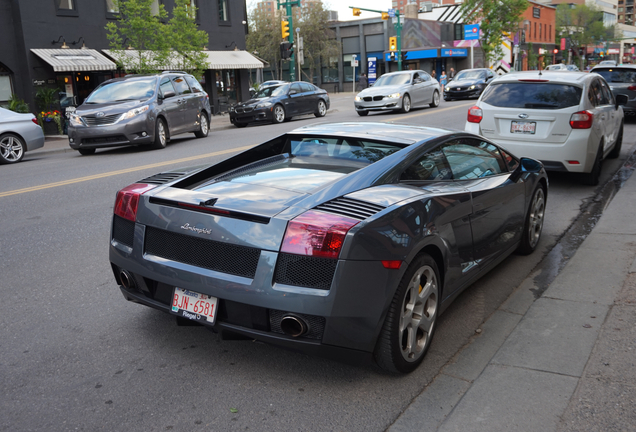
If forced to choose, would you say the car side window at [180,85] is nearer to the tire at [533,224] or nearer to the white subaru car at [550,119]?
the white subaru car at [550,119]

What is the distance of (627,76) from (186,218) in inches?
698

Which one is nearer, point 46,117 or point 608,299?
point 608,299

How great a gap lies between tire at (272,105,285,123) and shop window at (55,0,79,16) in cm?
917

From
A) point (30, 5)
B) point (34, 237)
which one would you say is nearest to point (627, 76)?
point (34, 237)

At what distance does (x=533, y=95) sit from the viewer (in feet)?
29.6

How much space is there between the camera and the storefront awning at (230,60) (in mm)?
30906

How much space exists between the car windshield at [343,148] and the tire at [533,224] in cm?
212

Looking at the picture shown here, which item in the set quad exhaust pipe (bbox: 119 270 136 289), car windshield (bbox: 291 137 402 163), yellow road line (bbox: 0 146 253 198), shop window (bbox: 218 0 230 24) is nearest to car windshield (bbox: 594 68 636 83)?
yellow road line (bbox: 0 146 253 198)

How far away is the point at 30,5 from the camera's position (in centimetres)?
2328

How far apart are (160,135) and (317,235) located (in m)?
13.5

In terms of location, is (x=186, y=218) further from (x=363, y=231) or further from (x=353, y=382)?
(x=353, y=382)

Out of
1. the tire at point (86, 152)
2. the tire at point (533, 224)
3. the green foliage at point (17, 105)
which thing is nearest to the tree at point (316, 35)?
the green foliage at point (17, 105)

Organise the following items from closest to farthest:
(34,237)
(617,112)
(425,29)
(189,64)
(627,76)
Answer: (34,237)
(617,112)
(627,76)
(189,64)
(425,29)

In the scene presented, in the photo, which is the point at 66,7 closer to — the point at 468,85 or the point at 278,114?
the point at 278,114
